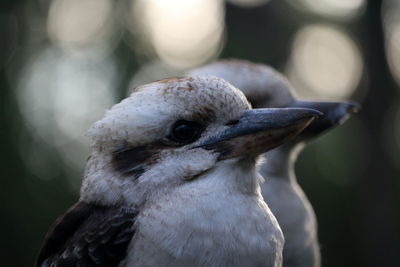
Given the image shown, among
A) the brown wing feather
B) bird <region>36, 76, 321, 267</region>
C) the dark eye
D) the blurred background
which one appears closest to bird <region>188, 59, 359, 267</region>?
bird <region>36, 76, 321, 267</region>

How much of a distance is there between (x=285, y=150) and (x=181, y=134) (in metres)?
1.42

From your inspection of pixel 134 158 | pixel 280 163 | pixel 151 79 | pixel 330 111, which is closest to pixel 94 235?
pixel 134 158

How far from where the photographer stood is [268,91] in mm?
3244

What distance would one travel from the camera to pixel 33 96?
12008 millimetres

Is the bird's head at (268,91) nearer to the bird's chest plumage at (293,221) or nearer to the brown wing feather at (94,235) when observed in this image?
the bird's chest plumage at (293,221)

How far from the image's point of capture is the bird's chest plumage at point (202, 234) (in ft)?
5.97

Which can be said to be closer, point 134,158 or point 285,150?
point 134,158

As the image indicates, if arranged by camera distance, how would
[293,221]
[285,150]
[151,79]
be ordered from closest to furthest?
[293,221], [285,150], [151,79]

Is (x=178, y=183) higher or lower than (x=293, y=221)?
higher

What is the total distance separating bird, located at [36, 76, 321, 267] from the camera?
6.07 feet

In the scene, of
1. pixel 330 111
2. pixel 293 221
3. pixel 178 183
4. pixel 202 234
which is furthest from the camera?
pixel 330 111

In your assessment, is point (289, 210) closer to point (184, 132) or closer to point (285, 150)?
point (285, 150)

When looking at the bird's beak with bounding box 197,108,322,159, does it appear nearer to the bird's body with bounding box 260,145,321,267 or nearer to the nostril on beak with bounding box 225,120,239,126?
the nostril on beak with bounding box 225,120,239,126

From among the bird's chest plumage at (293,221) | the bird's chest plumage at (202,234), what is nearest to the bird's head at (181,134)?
the bird's chest plumage at (202,234)
